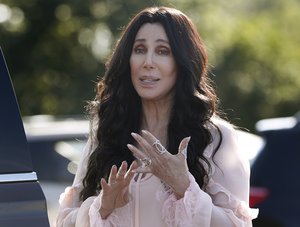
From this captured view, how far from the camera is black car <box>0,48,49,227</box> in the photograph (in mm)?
3070

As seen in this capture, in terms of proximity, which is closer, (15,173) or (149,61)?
(15,173)

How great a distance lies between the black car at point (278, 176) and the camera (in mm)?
6582

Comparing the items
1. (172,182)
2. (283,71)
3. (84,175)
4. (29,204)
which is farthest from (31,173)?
(283,71)

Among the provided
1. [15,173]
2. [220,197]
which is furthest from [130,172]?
[15,173]

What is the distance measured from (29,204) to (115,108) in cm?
110

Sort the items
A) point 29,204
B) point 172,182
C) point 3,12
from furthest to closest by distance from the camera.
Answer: point 3,12, point 172,182, point 29,204

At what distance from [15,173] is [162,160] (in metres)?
0.63

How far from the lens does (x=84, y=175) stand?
13.4ft

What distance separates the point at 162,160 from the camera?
3539 millimetres

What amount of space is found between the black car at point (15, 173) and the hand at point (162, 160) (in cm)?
52

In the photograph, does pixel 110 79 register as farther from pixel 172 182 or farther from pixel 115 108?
pixel 172 182

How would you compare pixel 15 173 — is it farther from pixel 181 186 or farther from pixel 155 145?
pixel 181 186

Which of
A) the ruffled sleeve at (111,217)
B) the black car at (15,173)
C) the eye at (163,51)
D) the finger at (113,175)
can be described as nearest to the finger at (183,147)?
the finger at (113,175)

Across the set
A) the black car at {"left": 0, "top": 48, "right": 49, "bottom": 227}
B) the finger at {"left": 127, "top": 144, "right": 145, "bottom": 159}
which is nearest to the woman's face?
the finger at {"left": 127, "top": 144, "right": 145, "bottom": 159}
